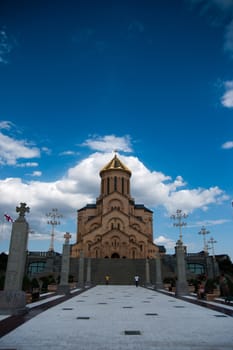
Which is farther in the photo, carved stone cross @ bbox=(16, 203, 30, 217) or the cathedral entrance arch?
the cathedral entrance arch

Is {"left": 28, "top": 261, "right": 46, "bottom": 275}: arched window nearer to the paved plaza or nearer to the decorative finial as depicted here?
the decorative finial

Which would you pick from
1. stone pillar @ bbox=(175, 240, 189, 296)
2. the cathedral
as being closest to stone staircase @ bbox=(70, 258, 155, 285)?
the cathedral

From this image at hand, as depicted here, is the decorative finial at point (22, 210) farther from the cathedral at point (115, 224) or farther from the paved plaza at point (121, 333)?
the cathedral at point (115, 224)

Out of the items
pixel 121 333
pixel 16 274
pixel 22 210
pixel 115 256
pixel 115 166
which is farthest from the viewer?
pixel 115 166

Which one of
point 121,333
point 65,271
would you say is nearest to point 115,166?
point 65,271

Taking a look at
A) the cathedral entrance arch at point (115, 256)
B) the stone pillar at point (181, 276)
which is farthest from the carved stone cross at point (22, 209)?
the cathedral entrance arch at point (115, 256)

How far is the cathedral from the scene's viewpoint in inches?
1692

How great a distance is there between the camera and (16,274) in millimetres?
8547

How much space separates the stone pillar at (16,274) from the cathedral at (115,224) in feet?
111

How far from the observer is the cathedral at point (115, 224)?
4297 centimetres

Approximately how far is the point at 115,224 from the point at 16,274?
3838 cm

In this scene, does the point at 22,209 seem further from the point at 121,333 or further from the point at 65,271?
the point at 65,271

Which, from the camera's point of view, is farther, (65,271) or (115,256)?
(115,256)

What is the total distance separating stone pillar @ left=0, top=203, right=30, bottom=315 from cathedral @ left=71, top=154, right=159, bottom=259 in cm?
3397
